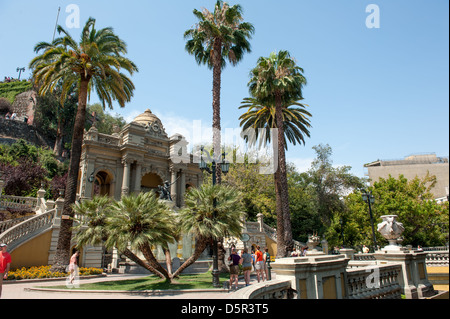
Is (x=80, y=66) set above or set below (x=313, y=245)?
above

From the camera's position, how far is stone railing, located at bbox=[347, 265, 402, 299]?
29.9ft

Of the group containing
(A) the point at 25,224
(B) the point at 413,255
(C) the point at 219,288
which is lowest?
(C) the point at 219,288

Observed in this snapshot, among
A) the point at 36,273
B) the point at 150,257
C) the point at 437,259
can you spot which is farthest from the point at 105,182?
the point at 437,259

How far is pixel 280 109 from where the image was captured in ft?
79.3

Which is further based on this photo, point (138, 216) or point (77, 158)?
point (77, 158)

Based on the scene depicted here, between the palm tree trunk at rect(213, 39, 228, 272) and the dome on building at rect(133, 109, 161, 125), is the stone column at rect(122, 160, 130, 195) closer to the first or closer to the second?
the dome on building at rect(133, 109, 161, 125)

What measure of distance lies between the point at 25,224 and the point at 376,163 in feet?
263

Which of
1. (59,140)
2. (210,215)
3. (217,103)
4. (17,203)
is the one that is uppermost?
(59,140)

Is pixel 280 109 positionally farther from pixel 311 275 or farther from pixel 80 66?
pixel 311 275

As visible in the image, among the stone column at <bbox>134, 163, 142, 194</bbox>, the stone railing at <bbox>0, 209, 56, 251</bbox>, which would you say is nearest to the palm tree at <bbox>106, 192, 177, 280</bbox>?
the stone railing at <bbox>0, 209, 56, 251</bbox>

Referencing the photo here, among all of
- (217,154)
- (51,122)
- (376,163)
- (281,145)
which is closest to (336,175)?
(281,145)

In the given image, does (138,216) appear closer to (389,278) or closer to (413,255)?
(389,278)

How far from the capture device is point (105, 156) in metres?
29.5

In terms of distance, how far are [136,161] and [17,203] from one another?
1074cm
